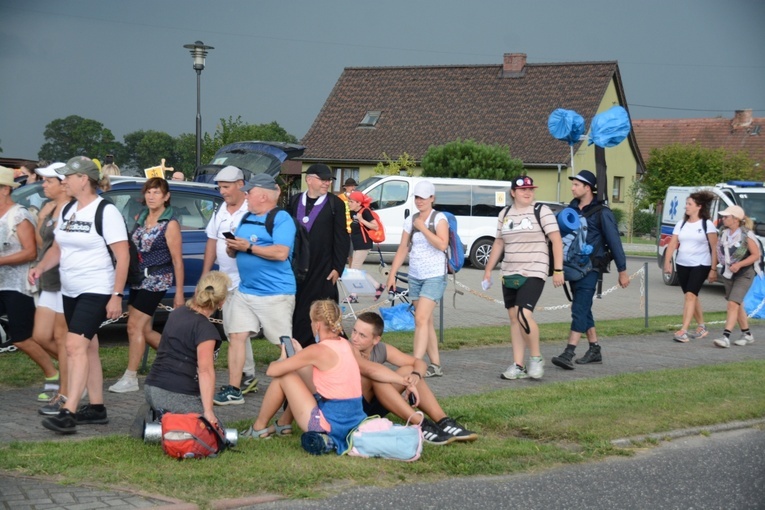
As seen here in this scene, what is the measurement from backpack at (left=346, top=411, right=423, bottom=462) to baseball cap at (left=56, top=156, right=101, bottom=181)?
2.68 meters

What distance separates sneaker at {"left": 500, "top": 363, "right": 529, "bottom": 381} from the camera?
31.3 feet

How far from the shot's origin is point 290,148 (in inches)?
→ 858

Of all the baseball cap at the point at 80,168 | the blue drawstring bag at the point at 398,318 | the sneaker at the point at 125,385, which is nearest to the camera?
the baseball cap at the point at 80,168

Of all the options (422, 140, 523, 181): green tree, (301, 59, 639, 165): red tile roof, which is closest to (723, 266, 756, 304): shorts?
(422, 140, 523, 181): green tree

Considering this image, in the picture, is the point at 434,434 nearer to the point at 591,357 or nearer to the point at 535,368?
the point at 535,368

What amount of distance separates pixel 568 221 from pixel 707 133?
57122mm

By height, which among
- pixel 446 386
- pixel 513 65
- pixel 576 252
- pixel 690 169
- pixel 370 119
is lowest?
pixel 446 386

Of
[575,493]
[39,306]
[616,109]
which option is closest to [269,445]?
[575,493]

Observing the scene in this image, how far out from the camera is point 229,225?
A: 340 inches

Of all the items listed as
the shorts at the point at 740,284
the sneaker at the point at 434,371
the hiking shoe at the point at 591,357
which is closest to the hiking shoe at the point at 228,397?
the sneaker at the point at 434,371

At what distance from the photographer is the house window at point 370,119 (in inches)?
1863

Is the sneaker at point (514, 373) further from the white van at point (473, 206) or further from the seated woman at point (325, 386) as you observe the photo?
the white van at point (473, 206)

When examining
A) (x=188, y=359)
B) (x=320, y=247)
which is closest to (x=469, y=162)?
(x=320, y=247)

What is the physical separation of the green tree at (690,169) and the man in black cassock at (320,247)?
38.8 metres
